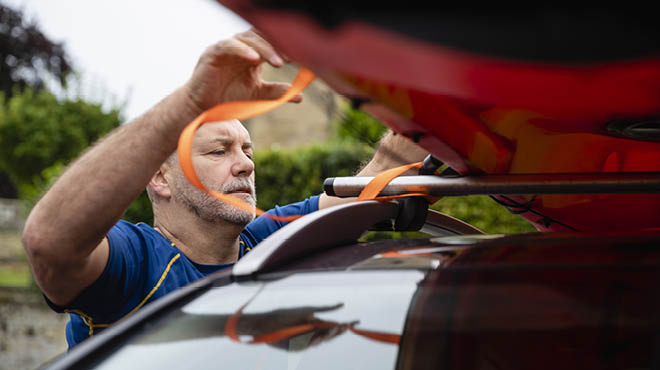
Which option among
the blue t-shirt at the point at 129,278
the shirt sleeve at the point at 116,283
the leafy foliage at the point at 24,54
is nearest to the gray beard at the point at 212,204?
the blue t-shirt at the point at 129,278

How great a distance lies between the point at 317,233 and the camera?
4.48 ft

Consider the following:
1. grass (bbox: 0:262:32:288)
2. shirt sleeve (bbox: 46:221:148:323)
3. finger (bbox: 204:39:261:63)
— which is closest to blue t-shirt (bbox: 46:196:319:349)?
shirt sleeve (bbox: 46:221:148:323)

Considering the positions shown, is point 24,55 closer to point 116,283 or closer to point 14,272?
point 14,272

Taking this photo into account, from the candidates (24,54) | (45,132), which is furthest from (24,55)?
(45,132)

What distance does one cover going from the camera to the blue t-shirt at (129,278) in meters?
1.88

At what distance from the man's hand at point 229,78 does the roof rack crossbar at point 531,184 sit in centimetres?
35

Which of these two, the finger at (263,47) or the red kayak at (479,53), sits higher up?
the finger at (263,47)

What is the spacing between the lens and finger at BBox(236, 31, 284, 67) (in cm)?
129

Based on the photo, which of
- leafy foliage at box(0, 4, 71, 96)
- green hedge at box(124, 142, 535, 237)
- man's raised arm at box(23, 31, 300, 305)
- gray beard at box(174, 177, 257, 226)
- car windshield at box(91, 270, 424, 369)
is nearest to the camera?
car windshield at box(91, 270, 424, 369)

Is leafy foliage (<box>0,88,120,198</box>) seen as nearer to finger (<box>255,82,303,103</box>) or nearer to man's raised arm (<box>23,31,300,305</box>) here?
man's raised arm (<box>23,31,300,305</box>)

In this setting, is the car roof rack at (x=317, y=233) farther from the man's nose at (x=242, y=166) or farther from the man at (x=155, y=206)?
the man's nose at (x=242, y=166)

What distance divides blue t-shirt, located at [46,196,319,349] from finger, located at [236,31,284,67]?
0.85 m

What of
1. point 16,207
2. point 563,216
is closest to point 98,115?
point 16,207

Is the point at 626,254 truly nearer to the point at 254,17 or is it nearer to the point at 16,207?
the point at 254,17
